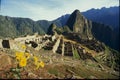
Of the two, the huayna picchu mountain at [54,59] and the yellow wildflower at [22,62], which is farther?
the huayna picchu mountain at [54,59]

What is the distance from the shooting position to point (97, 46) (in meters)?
157

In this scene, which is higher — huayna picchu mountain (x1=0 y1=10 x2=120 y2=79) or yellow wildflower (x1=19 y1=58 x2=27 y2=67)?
yellow wildflower (x1=19 y1=58 x2=27 y2=67)

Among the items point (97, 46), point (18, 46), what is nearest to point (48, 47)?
point (18, 46)

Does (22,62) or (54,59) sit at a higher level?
(22,62)

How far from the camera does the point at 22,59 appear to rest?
76.2 ft

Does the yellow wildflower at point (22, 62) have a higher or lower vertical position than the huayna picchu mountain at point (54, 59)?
higher

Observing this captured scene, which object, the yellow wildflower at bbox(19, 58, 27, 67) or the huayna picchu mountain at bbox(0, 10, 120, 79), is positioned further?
the huayna picchu mountain at bbox(0, 10, 120, 79)

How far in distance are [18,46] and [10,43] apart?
4570 millimetres

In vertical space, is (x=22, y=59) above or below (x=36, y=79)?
above

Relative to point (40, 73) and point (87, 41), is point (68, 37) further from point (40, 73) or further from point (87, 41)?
point (40, 73)

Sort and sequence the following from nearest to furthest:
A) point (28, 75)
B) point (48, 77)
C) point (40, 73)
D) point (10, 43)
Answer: point (28, 75) < point (48, 77) < point (40, 73) < point (10, 43)

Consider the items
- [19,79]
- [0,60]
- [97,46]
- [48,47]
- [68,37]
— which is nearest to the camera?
[19,79]

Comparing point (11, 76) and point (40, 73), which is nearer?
point (11, 76)

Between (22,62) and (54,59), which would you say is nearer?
(22,62)
